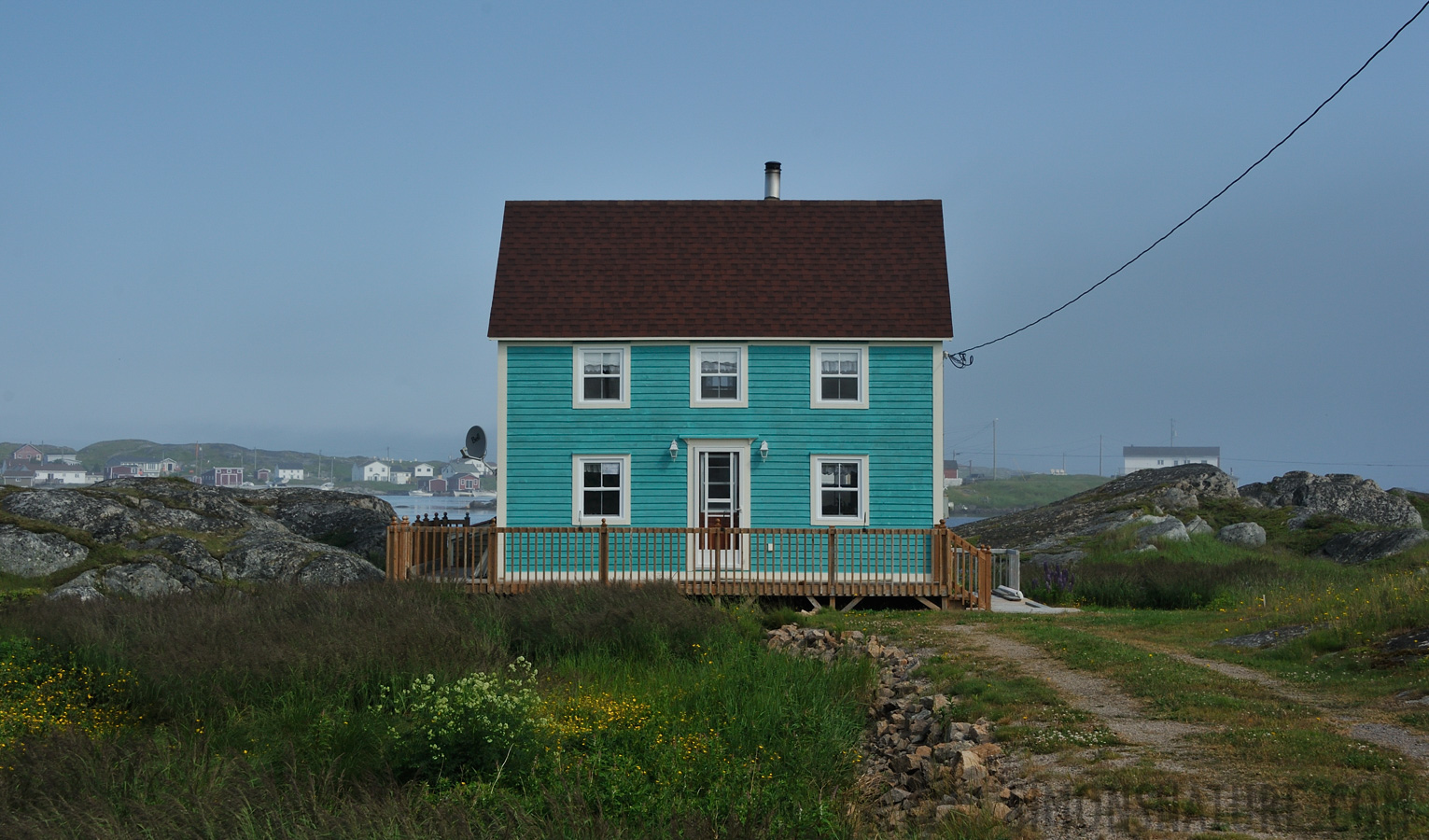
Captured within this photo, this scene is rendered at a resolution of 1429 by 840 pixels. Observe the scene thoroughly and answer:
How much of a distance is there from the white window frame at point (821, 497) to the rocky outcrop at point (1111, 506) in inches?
447

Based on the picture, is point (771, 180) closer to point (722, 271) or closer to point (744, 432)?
point (722, 271)

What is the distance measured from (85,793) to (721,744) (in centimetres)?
411

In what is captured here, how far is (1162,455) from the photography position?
16950 cm

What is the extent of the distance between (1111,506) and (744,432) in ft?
66.4

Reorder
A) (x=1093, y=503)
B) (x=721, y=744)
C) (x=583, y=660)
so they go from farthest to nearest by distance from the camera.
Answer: (x=1093, y=503) < (x=583, y=660) < (x=721, y=744)

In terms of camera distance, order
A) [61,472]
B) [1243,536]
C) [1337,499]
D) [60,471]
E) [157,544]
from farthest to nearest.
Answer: [60,471] → [61,472] → [1337,499] → [1243,536] → [157,544]

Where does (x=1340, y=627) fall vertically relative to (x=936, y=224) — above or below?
below

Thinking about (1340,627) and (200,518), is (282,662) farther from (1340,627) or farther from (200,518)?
(200,518)

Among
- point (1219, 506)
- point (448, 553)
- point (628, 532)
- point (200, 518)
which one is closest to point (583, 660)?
point (628, 532)

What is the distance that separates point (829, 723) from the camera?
8.49 meters

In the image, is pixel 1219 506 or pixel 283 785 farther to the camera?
pixel 1219 506

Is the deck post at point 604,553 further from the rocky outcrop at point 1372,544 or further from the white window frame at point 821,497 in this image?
the rocky outcrop at point 1372,544

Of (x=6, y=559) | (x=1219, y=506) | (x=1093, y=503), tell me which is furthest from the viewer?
(x=1093, y=503)

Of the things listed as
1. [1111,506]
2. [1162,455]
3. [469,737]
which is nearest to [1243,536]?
[1111,506]
